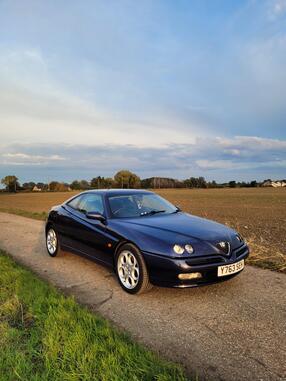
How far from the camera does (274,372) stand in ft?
9.30

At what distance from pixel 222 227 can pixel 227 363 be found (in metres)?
2.41

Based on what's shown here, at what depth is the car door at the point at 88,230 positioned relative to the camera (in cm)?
532

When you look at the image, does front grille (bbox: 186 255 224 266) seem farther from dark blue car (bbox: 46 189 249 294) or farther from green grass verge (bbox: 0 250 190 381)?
green grass verge (bbox: 0 250 190 381)

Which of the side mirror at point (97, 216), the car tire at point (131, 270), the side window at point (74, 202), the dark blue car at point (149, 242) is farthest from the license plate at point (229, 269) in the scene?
the side window at point (74, 202)

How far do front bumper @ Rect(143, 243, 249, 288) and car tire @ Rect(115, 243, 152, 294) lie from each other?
0.10m

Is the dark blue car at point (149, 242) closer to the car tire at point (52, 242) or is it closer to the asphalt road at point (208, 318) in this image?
the asphalt road at point (208, 318)

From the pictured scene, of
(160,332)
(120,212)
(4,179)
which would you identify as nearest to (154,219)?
(120,212)

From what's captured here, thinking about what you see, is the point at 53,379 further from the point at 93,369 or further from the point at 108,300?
the point at 108,300

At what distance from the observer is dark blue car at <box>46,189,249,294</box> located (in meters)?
4.30

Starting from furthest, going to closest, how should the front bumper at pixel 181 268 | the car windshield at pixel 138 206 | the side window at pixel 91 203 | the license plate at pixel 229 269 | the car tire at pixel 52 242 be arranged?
the car tire at pixel 52 242 → the side window at pixel 91 203 → the car windshield at pixel 138 206 → the license plate at pixel 229 269 → the front bumper at pixel 181 268

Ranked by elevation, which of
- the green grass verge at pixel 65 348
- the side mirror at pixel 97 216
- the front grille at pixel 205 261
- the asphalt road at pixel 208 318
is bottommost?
the asphalt road at pixel 208 318

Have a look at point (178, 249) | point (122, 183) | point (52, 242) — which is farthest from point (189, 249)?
point (122, 183)

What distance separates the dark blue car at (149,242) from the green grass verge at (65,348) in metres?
0.94

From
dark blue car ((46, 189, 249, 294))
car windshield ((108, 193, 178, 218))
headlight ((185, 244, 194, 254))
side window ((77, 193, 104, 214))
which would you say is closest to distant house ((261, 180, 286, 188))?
car windshield ((108, 193, 178, 218))
